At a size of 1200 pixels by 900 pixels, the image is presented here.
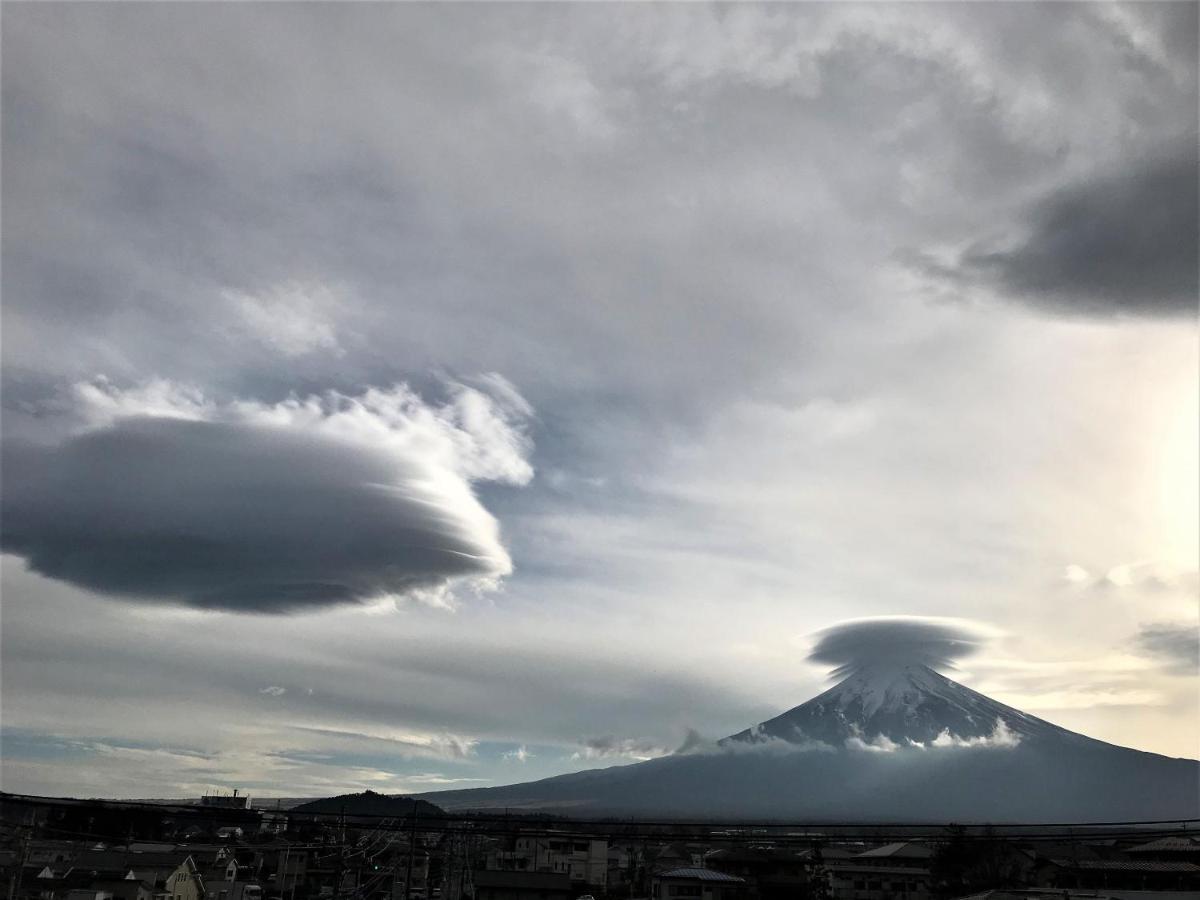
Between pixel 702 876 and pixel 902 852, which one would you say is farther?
pixel 902 852

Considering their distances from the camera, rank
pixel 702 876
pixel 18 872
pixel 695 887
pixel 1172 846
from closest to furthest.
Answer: pixel 18 872 < pixel 695 887 < pixel 702 876 < pixel 1172 846

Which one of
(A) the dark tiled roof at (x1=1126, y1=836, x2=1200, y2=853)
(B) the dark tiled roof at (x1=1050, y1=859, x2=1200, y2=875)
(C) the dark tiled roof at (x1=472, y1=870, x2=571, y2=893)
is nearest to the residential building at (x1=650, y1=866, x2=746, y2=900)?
(C) the dark tiled roof at (x1=472, y1=870, x2=571, y2=893)

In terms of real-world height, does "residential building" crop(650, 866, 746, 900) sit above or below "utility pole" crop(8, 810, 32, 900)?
below

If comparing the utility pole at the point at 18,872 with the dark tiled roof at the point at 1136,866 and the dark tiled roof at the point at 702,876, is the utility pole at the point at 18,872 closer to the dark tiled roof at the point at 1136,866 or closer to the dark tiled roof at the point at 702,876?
the dark tiled roof at the point at 702,876

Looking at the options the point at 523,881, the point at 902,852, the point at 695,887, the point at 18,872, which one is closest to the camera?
the point at 18,872

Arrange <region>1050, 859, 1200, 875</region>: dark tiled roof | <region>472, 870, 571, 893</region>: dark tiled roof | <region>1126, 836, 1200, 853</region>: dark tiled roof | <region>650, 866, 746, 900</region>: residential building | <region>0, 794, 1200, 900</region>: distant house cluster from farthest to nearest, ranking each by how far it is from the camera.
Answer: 1. <region>1126, 836, 1200, 853</region>: dark tiled roof
2. <region>650, 866, 746, 900</region>: residential building
3. <region>472, 870, 571, 893</region>: dark tiled roof
4. <region>1050, 859, 1200, 875</region>: dark tiled roof
5. <region>0, 794, 1200, 900</region>: distant house cluster

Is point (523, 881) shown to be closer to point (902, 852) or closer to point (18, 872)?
point (18, 872)

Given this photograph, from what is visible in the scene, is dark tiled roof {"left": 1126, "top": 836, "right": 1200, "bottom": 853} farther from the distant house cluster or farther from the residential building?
the residential building

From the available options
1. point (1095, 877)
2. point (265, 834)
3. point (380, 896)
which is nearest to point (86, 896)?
point (380, 896)

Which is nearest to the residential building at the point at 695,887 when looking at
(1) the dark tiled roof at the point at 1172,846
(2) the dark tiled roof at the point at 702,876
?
(2) the dark tiled roof at the point at 702,876

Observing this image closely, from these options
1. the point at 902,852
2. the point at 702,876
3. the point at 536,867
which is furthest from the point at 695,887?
the point at 902,852

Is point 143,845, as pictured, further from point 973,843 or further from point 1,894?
point 973,843
